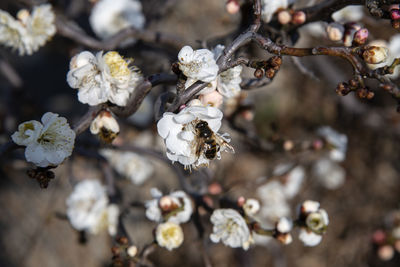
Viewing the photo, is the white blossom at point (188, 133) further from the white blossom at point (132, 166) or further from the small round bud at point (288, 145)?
the white blossom at point (132, 166)

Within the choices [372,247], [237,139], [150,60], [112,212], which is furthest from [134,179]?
[372,247]

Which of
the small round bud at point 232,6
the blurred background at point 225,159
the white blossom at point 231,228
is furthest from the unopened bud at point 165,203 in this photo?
the blurred background at point 225,159

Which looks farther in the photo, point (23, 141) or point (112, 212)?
point (112, 212)

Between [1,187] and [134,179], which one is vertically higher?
[134,179]

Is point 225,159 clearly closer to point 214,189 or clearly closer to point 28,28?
point 214,189

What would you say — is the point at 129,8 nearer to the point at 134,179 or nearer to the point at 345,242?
the point at 134,179

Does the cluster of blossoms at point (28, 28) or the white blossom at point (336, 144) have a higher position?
the cluster of blossoms at point (28, 28)

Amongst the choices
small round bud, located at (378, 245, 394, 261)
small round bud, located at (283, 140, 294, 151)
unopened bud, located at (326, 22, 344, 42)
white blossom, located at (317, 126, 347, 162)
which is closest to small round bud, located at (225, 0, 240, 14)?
unopened bud, located at (326, 22, 344, 42)

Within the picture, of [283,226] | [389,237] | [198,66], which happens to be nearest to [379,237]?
[389,237]
